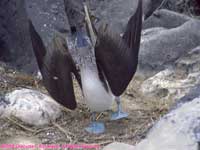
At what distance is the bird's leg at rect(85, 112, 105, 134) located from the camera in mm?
3229

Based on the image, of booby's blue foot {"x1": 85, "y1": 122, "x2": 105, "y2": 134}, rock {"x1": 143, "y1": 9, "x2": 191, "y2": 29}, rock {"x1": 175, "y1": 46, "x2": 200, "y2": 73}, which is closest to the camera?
booby's blue foot {"x1": 85, "y1": 122, "x2": 105, "y2": 134}

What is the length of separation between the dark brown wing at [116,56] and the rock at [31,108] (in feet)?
1.47

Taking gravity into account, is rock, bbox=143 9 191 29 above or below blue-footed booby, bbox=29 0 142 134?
below

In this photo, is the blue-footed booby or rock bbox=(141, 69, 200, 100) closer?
the blue-footed booby

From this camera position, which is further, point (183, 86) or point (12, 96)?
point (183, 86)

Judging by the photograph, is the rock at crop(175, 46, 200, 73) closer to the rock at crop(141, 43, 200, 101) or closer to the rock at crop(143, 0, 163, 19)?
the rock at crop(141, 43, 200, 101)

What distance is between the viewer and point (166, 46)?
430 centimetres

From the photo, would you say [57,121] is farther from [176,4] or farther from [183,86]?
[176,4]

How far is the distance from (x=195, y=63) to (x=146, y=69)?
0.42 m

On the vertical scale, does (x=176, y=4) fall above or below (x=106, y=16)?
below

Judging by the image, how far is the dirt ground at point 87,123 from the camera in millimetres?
3154

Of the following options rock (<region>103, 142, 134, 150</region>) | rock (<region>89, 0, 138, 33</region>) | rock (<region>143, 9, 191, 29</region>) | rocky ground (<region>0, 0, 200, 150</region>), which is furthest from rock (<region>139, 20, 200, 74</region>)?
rock (<region>103, 142, 134, 150</region>)

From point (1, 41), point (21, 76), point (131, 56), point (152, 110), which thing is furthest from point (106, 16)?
point (131, 56)

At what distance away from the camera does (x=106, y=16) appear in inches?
201
